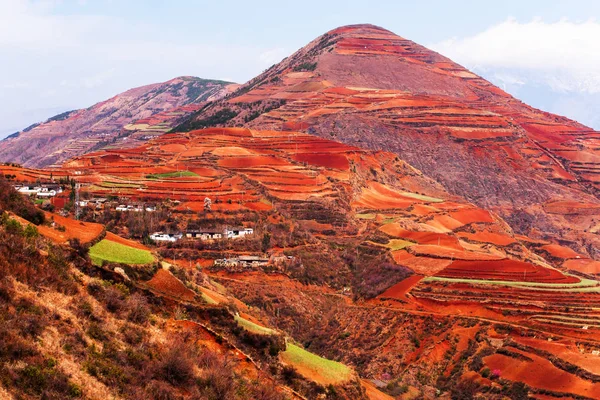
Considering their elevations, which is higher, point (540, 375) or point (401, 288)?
point (401, 288)

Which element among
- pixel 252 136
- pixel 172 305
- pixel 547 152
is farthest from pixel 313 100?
pixel 172 305

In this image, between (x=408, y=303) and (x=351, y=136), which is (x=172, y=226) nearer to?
(x=408, y=303)

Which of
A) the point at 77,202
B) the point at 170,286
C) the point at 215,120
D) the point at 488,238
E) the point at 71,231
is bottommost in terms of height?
the point at 488,238

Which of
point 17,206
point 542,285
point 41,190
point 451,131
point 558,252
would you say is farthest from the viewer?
point 451,131

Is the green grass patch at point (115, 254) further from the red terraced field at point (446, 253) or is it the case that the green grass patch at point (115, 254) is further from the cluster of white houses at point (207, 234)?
the red terraced field at point (446, 253)

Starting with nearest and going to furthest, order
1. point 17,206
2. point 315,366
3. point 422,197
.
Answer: point 17,206 < point 315,366 < point 422,197

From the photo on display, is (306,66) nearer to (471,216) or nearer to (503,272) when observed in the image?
(471,216)

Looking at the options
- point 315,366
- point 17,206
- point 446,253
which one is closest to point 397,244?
point 446,253

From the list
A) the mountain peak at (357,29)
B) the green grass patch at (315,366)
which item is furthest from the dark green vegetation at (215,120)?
the green grass patch at (315,366)
